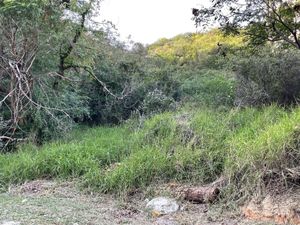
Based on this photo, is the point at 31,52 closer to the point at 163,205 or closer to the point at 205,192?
the point at 163,205

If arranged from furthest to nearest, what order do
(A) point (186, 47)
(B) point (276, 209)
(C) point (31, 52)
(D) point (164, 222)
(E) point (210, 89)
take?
(A) point (186, 47), (E) point (210, 89), (C) point (31, 52), (D) point (164, 222), (B) point (276, 209)

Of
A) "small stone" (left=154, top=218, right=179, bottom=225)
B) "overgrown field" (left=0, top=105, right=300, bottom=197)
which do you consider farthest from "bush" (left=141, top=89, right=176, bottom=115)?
"small stone" (left=154, top=218, right=179, bottom=225)

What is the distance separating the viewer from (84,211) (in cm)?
429

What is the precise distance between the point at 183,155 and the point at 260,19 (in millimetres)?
3826

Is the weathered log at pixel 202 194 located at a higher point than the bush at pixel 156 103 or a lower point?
lower

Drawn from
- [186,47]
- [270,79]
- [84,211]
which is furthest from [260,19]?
[186,47]

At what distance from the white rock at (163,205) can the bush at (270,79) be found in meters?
3.06

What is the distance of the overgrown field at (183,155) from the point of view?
444 centimetres

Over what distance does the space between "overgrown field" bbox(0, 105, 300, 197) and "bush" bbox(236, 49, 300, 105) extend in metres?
0.67

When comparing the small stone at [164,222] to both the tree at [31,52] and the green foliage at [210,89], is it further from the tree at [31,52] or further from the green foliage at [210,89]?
the green foliage at [210,89]

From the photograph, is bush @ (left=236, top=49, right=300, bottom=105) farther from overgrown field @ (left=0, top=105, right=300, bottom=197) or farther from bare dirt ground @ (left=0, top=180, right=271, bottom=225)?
bare dirt ground @ (left=0, top=180, right=271, bottom=225)

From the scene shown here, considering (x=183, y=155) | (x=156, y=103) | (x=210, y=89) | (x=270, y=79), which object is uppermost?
(x=270, y=79)

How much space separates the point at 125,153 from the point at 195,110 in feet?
5.38

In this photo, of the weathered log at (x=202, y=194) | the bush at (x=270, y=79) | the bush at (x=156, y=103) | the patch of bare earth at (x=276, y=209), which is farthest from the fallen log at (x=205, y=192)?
the bush at (x=156, y=103)
